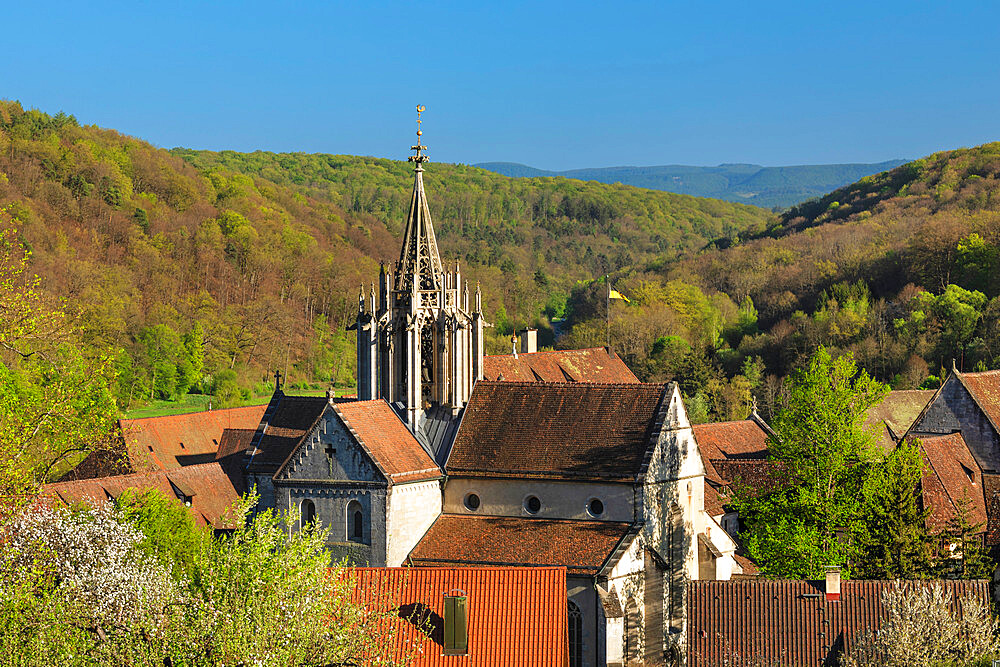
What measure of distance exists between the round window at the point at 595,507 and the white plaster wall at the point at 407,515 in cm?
470

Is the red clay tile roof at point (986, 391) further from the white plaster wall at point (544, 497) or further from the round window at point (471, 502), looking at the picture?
the round window at point (471, 502)

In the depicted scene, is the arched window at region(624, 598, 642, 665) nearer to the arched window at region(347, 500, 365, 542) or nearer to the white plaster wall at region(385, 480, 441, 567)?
the white plaster wall at region(385, 480, 441, 567)

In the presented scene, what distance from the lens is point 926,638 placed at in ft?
91.7

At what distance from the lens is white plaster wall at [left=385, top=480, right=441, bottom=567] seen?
3744 cm

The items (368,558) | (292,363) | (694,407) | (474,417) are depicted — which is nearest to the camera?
(368,558)

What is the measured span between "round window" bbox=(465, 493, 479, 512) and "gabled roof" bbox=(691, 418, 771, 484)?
2077cm

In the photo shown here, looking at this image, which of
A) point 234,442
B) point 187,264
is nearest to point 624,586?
point 234,442

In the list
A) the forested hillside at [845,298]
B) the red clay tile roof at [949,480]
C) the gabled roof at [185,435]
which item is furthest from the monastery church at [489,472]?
the forested hillside at [845,298]

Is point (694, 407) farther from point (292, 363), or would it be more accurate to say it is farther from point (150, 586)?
point (150, 586)

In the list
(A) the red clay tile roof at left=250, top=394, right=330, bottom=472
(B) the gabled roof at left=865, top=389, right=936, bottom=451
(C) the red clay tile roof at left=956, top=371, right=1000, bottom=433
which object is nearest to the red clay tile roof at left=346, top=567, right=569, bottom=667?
(A) the red clay tile roof at left=250, top=394, right=330, bottom=472

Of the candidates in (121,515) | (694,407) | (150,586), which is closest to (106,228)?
(694,407)

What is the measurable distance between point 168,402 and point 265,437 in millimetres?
62354

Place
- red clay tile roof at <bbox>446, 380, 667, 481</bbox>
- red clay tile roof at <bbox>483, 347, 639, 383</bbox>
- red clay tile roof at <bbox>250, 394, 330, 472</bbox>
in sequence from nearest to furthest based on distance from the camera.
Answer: red clay tile roof at <bbox>446, 380, 667, 481</bbox> < red clay tile roof at <bbox>250, 394, 330, 472</bbox> < red clay tile roof at <bbox>483, 347, 639, 383</bbox>

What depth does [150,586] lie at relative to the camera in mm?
21547
